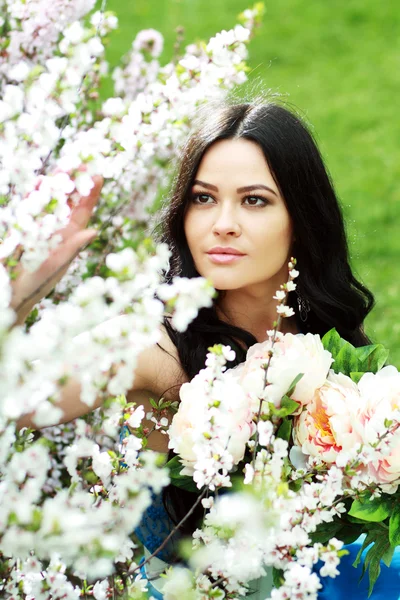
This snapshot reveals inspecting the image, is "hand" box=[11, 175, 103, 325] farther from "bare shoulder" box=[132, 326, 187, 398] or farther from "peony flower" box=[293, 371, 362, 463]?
"bare shoulder" box=[132, 326, 187, 398]

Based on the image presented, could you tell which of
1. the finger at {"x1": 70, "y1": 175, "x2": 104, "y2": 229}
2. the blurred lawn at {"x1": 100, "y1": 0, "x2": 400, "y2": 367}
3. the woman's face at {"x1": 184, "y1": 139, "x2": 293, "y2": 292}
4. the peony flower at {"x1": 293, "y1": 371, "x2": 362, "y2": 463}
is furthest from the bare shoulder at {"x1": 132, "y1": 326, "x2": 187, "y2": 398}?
the blurred lawn at {"x1": 100, "y1": 0, "x2": 400, "y2": 367}

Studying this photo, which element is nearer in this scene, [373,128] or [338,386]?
[338,386]

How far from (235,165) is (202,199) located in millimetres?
125

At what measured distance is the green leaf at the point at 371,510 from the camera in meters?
1.73

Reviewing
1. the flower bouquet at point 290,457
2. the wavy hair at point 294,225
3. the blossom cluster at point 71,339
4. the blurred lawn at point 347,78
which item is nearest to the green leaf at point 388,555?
the flower bouquet at point 290,457

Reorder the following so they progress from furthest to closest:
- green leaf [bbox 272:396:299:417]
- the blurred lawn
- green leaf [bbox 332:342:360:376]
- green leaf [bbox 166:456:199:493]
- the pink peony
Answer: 1. the blurred lawn
2. green leaf [bbox 332:342:360:376]
3. green leaf [bbox 166:456:199:493]
4. green leaf [bbox 272:396:299:417]
5. the pink peony

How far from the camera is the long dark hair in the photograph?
229 cm

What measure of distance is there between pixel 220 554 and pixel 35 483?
0.39m

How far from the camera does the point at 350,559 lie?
230 centimetres

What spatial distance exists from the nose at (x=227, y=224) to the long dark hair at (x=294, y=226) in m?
0.18

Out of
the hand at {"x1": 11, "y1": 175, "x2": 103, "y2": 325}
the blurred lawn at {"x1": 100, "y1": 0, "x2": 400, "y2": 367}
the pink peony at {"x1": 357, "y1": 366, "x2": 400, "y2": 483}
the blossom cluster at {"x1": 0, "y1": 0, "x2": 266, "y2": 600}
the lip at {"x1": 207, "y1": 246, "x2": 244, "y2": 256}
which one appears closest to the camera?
the blossom cluster at {"x1": 0, "y1": 0, "x2": 266, "y2": 600}

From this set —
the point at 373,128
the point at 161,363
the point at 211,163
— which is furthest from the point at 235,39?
the point at 373,128

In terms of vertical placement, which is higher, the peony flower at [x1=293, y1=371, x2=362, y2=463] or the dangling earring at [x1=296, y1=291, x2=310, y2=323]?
the dangling earring at [x1=296, y1=291, x2=310, y2=323]

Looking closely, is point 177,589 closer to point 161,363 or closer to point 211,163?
point 161,363
